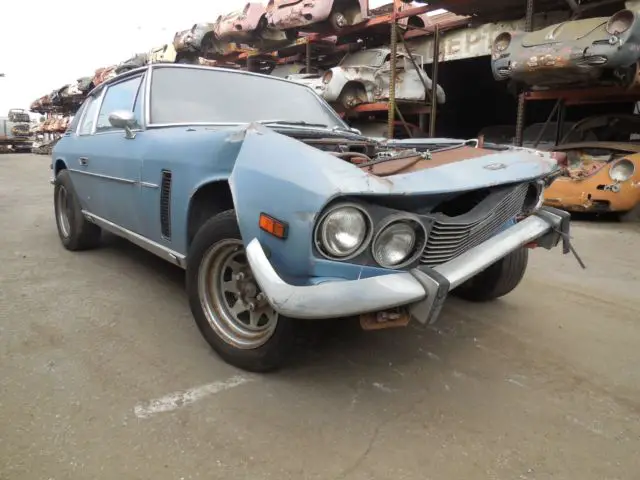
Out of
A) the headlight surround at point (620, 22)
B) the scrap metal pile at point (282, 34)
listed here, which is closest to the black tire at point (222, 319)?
the scrap metal pile at point (282, 34)

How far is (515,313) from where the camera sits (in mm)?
3145

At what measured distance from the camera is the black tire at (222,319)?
2121 millimetres

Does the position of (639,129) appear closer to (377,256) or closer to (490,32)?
(490,32)

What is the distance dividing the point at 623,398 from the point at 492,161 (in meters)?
1.20

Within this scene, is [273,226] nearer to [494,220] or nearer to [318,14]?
[494,220]

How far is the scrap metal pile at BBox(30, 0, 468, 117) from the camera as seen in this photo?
31.9 feet

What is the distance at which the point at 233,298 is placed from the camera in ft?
7.99

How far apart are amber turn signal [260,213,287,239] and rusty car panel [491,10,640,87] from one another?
6.11 metres

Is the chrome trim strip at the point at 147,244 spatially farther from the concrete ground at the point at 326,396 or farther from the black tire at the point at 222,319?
the concrete ground at the point at 326,396

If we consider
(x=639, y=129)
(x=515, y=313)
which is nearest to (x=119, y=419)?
(x=515, y=313)

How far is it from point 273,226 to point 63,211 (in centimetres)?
369

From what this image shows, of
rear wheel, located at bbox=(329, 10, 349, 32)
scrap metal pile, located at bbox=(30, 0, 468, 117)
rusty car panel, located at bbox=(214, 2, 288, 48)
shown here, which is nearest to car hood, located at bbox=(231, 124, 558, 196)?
scrap metal pile, located at bbox=(30, 0, 468, 117)

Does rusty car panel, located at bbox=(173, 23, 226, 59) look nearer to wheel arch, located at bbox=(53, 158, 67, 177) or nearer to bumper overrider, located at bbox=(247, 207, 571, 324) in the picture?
wheel arch, located at bbox=(53, 158, 67, 177)

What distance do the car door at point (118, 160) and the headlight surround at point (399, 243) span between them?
179cm
